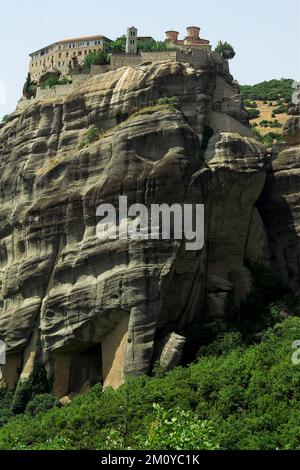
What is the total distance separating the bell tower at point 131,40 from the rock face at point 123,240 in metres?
6.30

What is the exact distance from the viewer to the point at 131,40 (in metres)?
78.9

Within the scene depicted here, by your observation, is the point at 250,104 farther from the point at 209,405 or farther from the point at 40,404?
the point at 209,405

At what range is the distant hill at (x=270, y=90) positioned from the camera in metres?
116

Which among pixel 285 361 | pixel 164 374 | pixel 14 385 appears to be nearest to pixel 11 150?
pixel 14 385

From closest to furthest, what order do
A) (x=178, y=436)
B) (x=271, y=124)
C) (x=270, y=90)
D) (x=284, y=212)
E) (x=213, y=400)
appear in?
(x=178, y=436) < (x=213, y=400) < (x=284, y=212) < (x=271, y=124) < (x=270, y=90)

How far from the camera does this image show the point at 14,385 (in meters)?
69.2

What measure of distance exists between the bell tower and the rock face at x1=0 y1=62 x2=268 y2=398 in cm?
630

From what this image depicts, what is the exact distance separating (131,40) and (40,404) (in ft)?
76.7

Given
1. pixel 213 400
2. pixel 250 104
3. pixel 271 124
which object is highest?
pixel 250 104

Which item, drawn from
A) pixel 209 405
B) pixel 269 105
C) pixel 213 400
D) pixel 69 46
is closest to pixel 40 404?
pixel 213 400

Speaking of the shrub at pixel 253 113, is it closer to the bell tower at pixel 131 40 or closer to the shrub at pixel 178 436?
the bell tower at pixel 131 40

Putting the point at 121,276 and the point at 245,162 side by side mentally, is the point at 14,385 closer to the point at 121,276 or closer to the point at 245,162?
the point at 121,276

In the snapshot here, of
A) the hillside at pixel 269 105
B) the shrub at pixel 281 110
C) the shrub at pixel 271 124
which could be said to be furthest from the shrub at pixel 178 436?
the shrub at pixel 281 110

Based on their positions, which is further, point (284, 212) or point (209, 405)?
point (284, 212)
